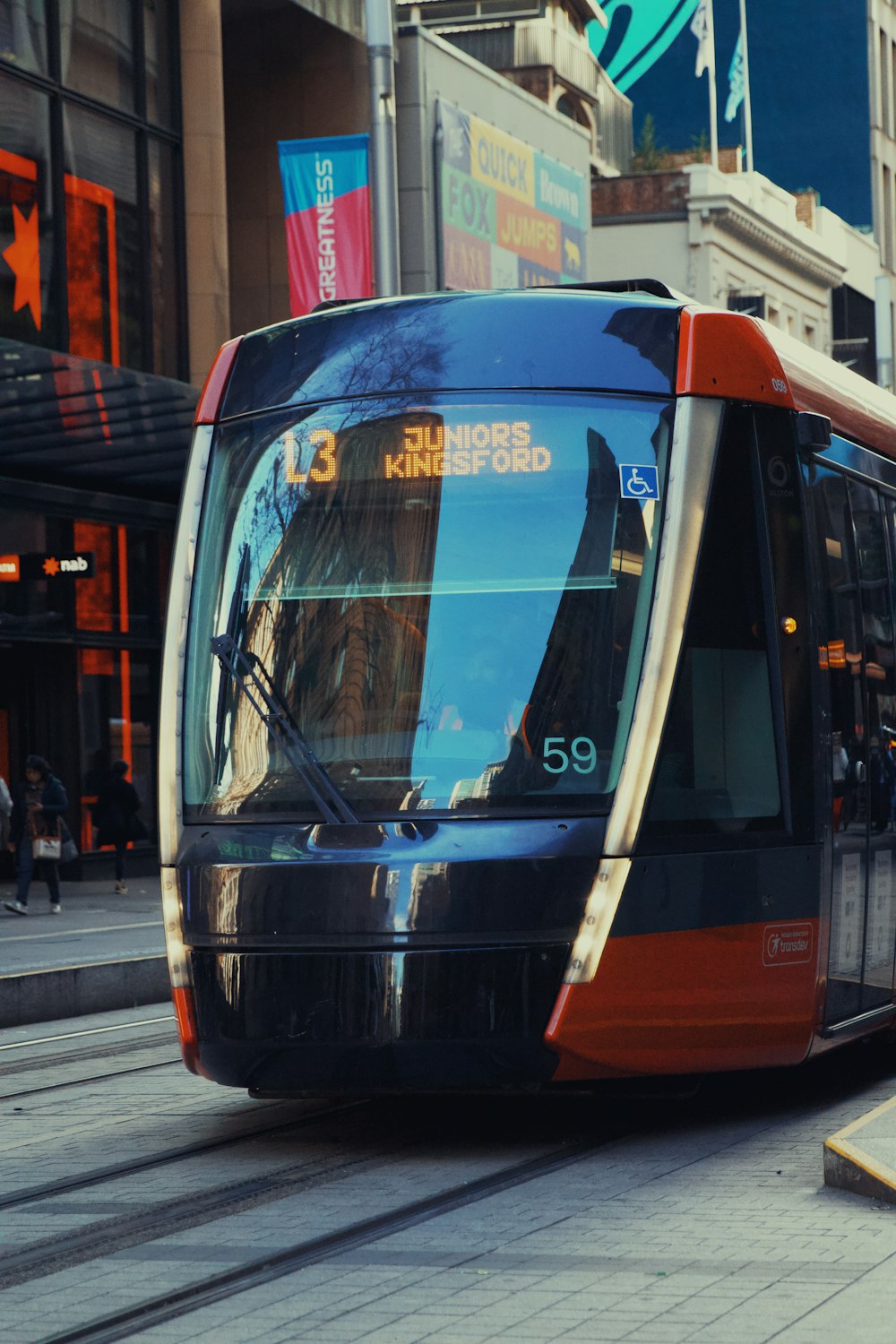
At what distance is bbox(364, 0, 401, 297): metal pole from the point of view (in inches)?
754

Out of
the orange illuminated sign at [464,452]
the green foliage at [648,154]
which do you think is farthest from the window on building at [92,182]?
the green foliage at [648,154]

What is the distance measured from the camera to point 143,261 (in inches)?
1016

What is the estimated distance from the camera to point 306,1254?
21.1 ft

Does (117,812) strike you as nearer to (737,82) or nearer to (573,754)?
(573,754)

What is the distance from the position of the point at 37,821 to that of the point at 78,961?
4.94m

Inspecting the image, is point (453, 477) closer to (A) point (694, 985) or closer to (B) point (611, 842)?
(B) point (611, 842)

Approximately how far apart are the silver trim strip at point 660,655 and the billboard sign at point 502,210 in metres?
22.1

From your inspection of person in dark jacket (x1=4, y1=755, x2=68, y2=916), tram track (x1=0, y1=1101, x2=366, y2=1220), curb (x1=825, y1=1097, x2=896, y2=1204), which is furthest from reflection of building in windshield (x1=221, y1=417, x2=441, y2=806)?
person in dark jacket (x1=4, y1=755, x2=68, y2=916)

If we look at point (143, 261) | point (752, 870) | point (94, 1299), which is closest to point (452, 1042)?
point (752, 870)

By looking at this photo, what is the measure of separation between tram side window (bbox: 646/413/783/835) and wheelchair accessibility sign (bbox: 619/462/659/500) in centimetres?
26

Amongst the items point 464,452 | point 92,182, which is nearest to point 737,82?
point 92,182

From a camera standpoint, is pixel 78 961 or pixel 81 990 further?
pixel 78 961

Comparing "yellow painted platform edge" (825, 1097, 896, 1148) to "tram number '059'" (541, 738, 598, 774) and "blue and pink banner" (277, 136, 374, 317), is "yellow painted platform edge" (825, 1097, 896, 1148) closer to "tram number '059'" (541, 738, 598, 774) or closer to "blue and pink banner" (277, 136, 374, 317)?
"tram number '059'" (541, 738, 598, 774)

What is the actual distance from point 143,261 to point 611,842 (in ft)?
62.8
